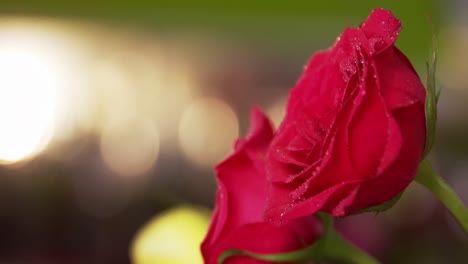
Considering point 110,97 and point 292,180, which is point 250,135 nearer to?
point 292,180

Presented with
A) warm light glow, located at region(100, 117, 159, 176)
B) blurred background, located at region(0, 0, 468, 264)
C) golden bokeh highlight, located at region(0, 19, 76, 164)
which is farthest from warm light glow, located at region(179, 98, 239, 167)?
golden bokeh highlight, located at region(0, 19, 76, 164)

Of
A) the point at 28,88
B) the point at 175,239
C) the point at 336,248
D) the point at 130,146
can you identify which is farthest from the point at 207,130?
the point at 336,248

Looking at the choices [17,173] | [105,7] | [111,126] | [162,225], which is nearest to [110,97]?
[111,126]

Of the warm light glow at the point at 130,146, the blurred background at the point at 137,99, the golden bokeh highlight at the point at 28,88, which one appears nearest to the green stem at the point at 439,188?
the blurred background at the point at 137,99

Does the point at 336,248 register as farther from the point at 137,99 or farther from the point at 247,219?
the point at 137,99

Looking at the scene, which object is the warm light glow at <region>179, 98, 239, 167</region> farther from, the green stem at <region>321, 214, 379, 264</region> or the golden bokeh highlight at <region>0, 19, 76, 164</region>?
the green stem at <region>321, 214, 379, 264</region>
